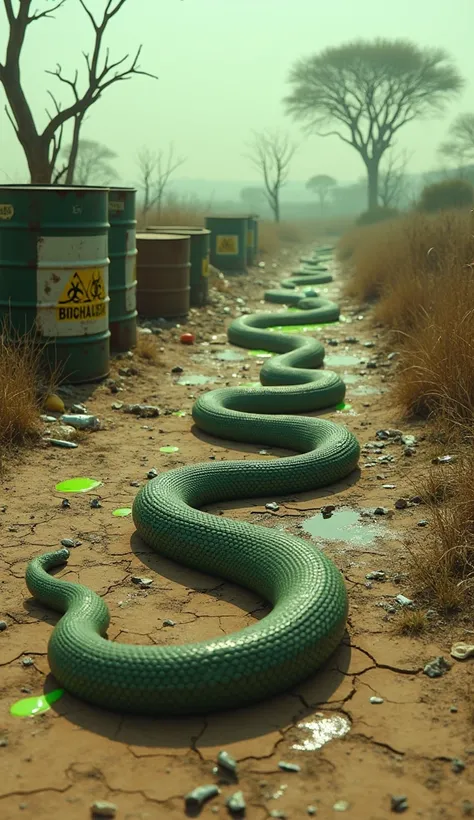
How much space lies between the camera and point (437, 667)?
322 cm

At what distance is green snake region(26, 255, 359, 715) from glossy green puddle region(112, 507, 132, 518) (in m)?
0.26

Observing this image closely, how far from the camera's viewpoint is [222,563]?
4.06m

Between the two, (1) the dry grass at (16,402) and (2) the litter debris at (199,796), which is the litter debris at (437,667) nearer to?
(2) the litter debris at (199,796)

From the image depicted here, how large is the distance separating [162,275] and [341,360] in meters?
2.52

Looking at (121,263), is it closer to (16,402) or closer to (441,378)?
(16,402)

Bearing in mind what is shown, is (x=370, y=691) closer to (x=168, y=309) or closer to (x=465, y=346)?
(x=465, y=346)

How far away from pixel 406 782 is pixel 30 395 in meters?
4.16

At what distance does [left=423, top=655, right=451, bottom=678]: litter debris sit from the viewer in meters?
3.19

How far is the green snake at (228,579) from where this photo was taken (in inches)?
116

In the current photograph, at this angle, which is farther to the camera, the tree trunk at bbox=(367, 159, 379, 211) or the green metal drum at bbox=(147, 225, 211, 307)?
the tree trunk at bbox=(367, 159, 379, 211)

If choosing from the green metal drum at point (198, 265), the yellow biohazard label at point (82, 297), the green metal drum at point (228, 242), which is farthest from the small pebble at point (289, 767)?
the green metal drum at point (228, 242)

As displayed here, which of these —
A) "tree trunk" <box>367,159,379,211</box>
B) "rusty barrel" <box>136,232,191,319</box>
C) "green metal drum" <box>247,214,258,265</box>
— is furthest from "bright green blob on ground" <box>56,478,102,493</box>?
"tree trunk" <box>367,159,379,211</box>

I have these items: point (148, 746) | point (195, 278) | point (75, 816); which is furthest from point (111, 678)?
point (195, 278)

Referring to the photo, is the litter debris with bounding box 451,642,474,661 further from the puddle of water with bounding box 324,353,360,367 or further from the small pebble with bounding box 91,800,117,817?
the puddle of water with bounding box 324,353,360,367
